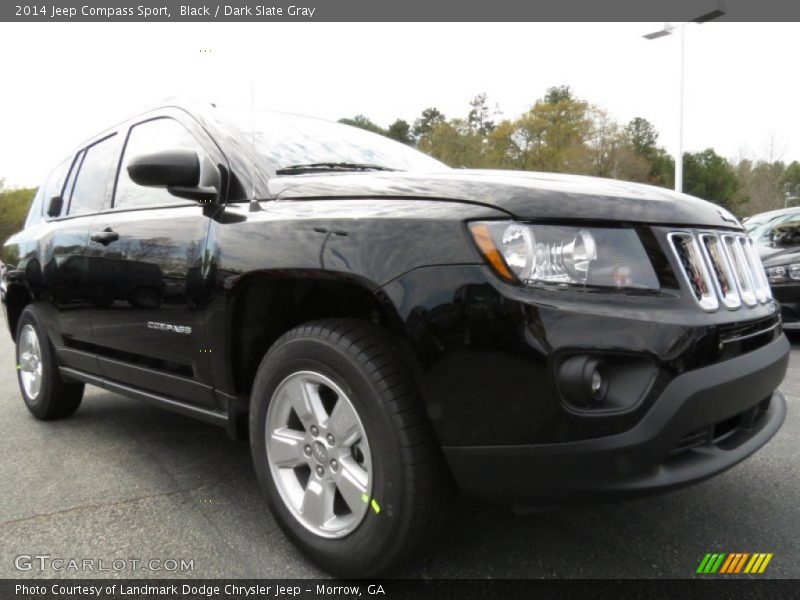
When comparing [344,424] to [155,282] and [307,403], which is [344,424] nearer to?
[307,403]

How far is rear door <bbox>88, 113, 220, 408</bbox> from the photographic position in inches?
94.8

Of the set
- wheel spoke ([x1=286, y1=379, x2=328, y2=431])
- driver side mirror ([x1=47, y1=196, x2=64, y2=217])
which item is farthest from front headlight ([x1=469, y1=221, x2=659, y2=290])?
driver side mirror ([x1=47, y1=196, x2=64, y2=217])

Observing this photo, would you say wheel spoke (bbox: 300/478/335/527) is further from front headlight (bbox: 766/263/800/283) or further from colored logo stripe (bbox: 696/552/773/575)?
front headlight (bbox: 766/263/800/283)

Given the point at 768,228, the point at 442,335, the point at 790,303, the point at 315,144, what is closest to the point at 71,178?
the point at 315,144

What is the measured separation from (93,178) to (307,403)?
7.97 ft

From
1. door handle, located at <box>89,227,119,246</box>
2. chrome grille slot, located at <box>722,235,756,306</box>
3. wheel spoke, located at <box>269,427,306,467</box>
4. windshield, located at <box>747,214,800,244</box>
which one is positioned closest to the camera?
chrome grille slot, located at <box>722,235,756,306</box>

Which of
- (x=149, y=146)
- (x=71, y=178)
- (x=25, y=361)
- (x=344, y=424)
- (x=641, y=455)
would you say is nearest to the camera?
(x=641, y=455)

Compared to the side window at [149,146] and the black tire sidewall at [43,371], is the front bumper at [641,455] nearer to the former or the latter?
the side window at [149,146]

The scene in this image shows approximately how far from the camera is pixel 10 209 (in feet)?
162

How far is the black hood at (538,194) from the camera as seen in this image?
169 cm

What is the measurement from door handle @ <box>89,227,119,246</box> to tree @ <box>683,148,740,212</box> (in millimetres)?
56367

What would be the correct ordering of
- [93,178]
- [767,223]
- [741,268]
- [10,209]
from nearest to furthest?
[741,268] < [93,178] < [767,223] < [10,209]

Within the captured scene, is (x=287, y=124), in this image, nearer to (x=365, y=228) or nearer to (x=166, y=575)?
(x=365, y=228)

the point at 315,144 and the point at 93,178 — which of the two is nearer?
the point at 315,144
